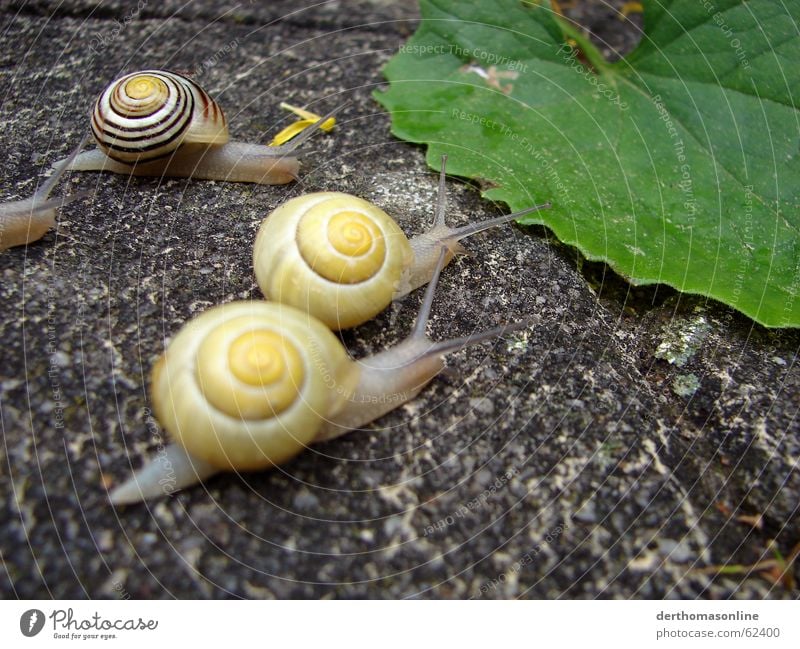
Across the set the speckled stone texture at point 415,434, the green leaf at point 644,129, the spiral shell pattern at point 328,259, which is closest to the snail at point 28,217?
the speckled stone texture at point 415,434

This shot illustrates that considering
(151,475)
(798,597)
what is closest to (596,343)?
(798,597)

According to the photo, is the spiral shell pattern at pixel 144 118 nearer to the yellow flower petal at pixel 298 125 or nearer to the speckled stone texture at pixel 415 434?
the speckled stone texture at pixel 415 434

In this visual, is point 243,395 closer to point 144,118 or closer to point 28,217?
point 28,217

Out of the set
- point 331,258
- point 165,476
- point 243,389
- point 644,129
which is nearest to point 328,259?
point 331,258

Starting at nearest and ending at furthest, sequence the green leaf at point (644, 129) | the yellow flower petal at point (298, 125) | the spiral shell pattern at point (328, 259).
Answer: the spiral shell pattern at point (328, 259) → the green leaf at point (644, 129) → the yellow flower petal at point (298, 125)

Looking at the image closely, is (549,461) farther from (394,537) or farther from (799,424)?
(799,424)
